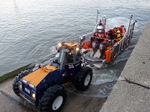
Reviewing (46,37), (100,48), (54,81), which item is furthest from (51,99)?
(46,37)

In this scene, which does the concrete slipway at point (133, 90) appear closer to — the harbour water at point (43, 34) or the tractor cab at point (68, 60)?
the tractor cab at point (68, 60)

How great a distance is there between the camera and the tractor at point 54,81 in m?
3.98

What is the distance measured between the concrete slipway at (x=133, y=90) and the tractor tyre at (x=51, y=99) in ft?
7.19

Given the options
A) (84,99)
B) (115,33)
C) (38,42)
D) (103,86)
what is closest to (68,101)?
(84,99)

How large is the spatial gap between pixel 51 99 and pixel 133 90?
7.96 ft

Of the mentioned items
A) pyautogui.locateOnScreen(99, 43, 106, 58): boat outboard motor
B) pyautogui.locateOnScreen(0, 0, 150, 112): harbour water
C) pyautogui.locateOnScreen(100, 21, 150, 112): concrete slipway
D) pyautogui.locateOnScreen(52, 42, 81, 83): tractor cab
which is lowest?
pyautogui.locateOnScreen(0, 0, 150, 112): harbour water

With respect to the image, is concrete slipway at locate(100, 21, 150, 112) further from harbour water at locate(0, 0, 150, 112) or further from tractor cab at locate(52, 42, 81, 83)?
harbour water at locate(0, 0, 150, 112)

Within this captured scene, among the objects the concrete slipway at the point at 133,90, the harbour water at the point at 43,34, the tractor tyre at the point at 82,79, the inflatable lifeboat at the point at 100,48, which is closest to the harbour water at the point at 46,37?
the harbour water at the point at 43,34

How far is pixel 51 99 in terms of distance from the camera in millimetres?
3863

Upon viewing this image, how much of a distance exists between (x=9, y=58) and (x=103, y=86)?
7.07m

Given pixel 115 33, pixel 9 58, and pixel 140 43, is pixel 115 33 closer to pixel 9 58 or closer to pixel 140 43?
pixel 140 43

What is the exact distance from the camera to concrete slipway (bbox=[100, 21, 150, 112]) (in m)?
1.87

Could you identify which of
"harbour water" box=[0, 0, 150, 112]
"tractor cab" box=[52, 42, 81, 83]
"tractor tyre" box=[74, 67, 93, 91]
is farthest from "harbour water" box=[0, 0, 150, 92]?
"tractor cab" box=[52, 42, 81, 83]

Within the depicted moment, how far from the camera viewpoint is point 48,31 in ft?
46.9
